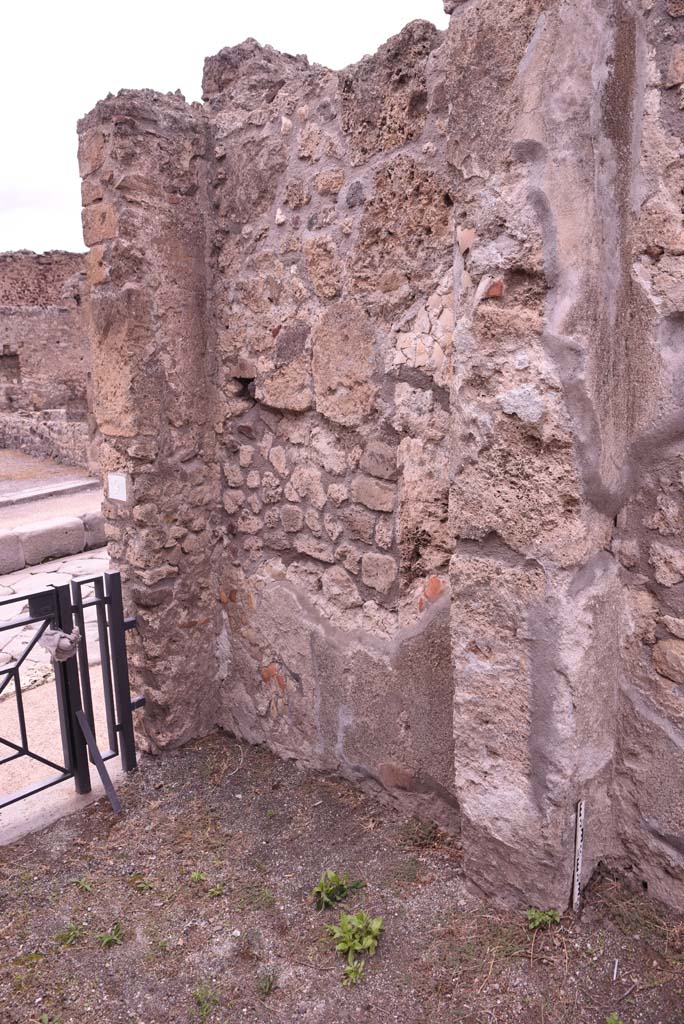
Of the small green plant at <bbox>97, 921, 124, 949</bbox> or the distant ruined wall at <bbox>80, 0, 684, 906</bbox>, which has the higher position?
the distant ruined wall at <bbox>80, 0, 684, 906</bbox>

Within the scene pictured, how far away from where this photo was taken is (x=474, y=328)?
182cm

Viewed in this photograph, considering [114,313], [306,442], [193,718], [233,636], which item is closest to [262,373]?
[306,442]

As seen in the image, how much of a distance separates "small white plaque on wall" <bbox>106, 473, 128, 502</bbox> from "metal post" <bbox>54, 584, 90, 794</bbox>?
42cm

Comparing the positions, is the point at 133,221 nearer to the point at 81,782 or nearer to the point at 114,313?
the point at 114,313

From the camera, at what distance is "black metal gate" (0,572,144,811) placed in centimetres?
293

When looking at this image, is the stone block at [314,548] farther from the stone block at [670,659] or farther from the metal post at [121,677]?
the stone block at [670,659]

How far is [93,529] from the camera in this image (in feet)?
24.7

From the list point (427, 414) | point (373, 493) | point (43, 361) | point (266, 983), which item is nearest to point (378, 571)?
point (373, 493)

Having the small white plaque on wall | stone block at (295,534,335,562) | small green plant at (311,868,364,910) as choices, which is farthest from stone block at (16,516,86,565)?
small green plant at (311,868,364,910)

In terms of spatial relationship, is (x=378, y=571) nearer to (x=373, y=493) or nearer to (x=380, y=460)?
(x=373, y=493)

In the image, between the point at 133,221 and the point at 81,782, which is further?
the point at 81,782

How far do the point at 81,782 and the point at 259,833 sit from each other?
0.86 metres

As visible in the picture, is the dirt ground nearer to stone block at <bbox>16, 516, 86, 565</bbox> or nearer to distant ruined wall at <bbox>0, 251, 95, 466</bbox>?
stone block at <bbox>16, 516, 86, 565</bbox>

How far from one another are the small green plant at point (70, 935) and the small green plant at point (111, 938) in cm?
7
